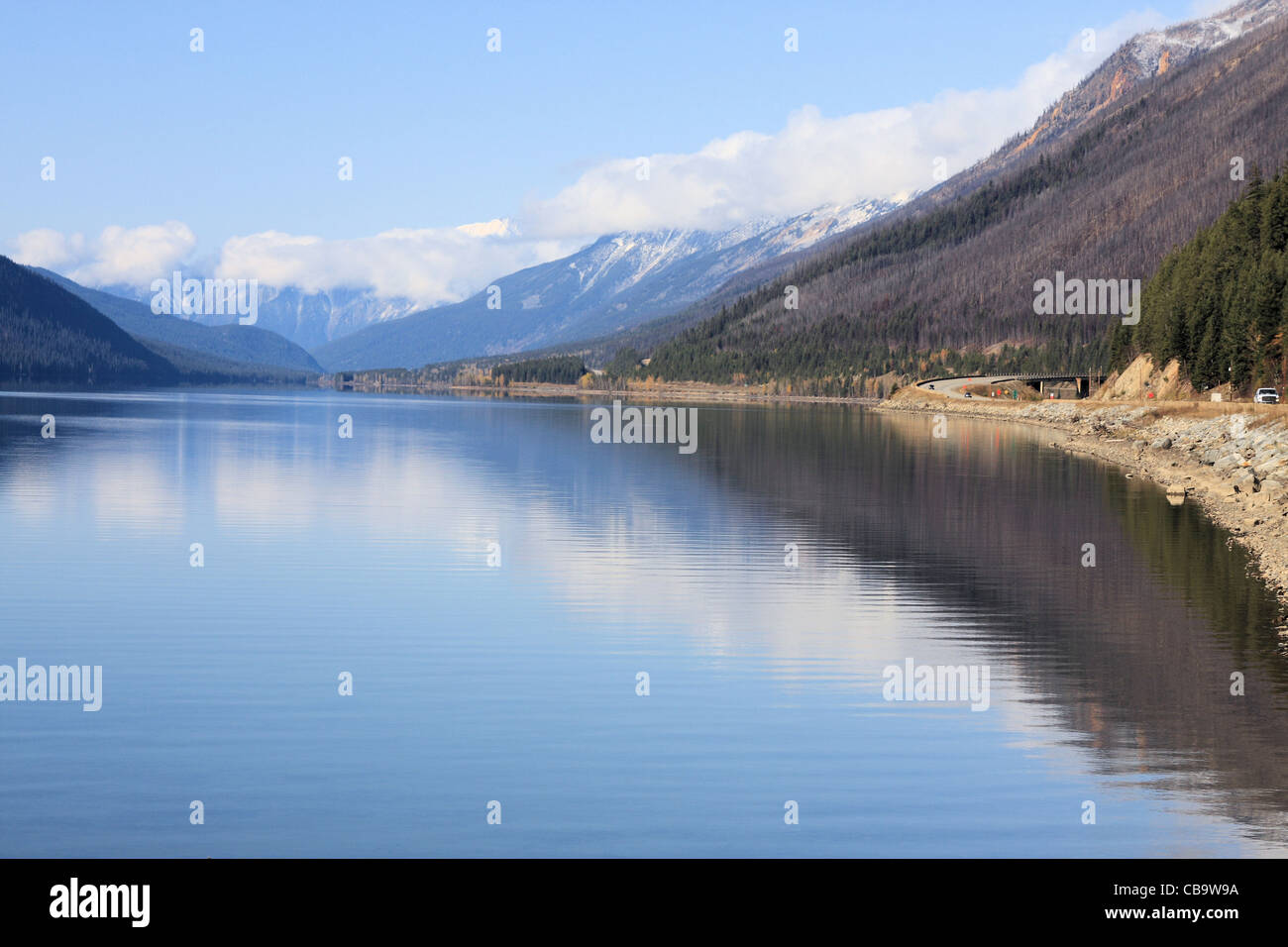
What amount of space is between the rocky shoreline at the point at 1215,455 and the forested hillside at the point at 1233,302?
20.8 feet

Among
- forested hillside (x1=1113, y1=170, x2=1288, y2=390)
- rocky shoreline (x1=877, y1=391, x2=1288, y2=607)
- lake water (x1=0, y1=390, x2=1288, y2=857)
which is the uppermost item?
forested hillside (x1=1113, y1=170, x2=1288, y2=390)

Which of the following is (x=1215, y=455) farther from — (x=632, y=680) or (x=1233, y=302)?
(x=632, y=680)

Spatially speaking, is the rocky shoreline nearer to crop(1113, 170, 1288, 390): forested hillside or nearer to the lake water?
the lake water

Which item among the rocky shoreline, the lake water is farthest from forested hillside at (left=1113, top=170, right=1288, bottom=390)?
the lake water

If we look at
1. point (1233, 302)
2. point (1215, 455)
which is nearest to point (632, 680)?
point (1215, 455)

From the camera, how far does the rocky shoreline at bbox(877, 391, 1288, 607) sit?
45094 mm

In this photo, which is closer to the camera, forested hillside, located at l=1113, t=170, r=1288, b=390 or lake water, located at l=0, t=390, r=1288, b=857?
lake water, located at l=0, t=390, r=1288, b=857

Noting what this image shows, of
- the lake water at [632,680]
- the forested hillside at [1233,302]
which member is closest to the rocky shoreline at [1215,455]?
the lake water at [632,680]

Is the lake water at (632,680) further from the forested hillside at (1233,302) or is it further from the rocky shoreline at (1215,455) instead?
the forested hillside at (1233,302)

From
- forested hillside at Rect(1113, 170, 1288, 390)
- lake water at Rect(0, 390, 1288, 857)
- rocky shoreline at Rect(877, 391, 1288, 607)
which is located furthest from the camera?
forested hillside at Rect(1113, 170, 1288, 390)

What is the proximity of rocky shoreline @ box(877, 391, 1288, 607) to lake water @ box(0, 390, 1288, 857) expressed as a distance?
1.79m

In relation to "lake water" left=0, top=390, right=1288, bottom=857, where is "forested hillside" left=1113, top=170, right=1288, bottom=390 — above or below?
above

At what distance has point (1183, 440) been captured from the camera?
3477 inches

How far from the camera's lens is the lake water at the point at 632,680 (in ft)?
55.6
